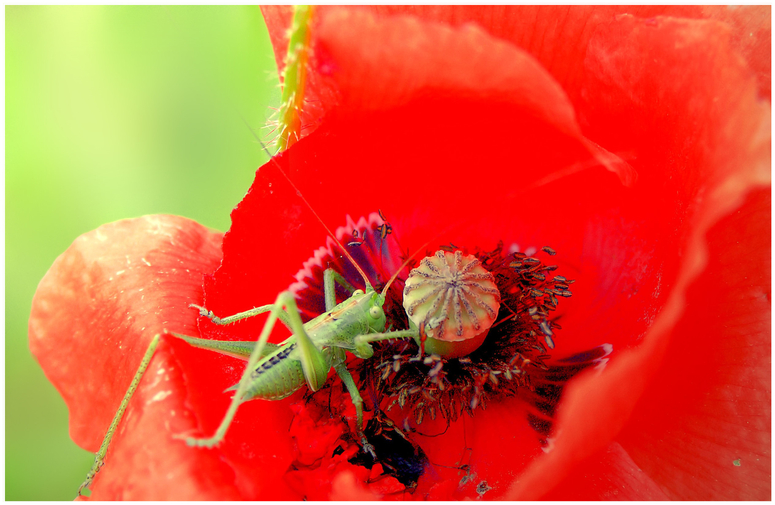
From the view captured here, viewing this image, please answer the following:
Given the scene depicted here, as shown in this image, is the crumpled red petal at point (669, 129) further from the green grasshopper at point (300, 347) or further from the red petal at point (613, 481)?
the green grasshopper at point (300, 347)

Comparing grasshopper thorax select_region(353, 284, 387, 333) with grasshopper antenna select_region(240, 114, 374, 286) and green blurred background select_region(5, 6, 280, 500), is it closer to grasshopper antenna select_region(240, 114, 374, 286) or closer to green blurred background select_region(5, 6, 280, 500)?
grasshopper antenna select_region(240, 114, 374, 286)

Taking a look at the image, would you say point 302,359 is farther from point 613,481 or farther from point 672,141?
point 672,141

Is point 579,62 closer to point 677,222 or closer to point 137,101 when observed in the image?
point 677,222

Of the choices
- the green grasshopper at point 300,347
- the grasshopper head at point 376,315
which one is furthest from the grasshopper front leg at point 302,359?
the grasshopper head at point 376,315

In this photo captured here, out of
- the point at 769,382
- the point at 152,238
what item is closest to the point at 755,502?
the point at 769,382

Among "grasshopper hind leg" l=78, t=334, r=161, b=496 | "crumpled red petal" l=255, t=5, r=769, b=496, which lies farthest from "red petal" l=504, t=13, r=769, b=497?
"grasshopper hind leg" l=78, t=334, r=161, b=496
